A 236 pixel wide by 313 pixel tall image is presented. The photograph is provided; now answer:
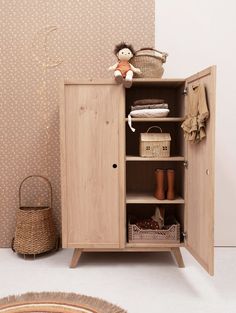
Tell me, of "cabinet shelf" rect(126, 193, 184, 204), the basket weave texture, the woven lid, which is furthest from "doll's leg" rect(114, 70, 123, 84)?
the basket weave texture

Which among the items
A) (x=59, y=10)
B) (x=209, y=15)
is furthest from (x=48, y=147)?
(x=209, y=15)

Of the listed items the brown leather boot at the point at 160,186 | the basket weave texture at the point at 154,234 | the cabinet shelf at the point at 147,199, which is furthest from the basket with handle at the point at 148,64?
the basket weave texture at the point at 154,234

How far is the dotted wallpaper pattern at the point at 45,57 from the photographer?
8.55 ft

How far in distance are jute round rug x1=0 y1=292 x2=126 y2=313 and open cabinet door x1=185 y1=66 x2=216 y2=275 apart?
0.61 meters

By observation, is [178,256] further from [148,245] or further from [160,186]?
[160,186]

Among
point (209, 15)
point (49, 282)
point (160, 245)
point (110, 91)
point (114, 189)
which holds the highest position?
point (209, 15)

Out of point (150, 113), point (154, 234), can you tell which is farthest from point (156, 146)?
point (154, 234)

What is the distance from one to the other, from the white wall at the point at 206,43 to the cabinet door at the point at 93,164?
75cm

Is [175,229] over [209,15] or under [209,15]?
under

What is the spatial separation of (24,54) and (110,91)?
2.98 ft

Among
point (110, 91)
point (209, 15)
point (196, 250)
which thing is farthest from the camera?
point (209, 15)

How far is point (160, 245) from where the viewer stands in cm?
231

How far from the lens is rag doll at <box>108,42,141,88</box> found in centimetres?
218

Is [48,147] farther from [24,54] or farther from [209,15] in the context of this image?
[209,15]
